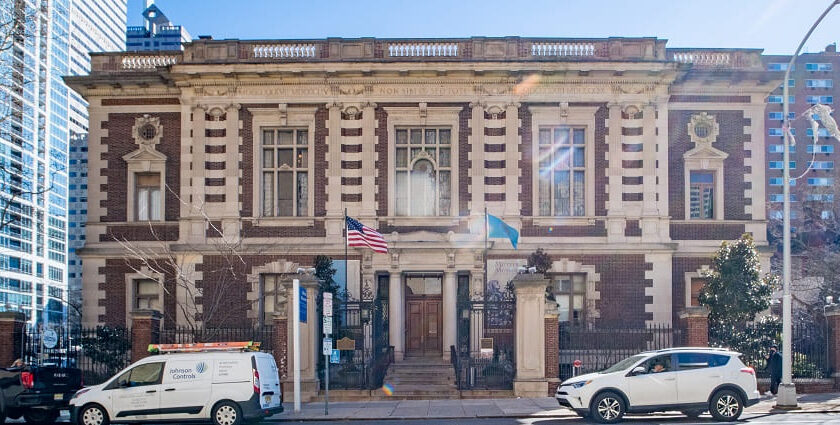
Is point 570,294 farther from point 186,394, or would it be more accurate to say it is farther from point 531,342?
point 186,394

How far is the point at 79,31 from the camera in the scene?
406 ft

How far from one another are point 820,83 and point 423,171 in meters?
90.7

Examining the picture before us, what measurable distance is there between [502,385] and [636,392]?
7.35 metres

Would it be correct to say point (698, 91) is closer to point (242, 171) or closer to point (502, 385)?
point (502, 385)

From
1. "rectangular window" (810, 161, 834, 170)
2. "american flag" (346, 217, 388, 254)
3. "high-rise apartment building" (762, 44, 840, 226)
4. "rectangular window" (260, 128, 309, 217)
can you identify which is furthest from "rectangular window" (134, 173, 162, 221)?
"rectangular window" (810, 161, 834, 170)

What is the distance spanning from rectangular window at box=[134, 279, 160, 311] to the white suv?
19506 millimetres

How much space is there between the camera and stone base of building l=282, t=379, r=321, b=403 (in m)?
27.0

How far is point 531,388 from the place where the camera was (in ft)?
89.2

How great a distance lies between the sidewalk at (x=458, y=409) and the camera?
23516 millimetres

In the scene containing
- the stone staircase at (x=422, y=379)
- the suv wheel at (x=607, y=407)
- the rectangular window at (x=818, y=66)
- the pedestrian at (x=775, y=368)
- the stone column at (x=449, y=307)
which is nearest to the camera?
the suv wheel at (x=607, y=407)

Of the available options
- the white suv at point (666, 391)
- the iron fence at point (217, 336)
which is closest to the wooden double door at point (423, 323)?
the iron fence at point (217, 336)

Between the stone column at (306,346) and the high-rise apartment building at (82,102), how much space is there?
104 m

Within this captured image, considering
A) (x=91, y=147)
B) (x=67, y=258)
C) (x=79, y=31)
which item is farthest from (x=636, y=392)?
(x=67, y=258)

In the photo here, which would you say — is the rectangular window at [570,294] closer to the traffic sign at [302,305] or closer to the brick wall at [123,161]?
the traffic sign at [302,305]
